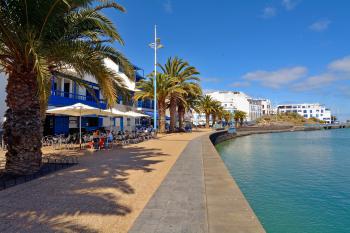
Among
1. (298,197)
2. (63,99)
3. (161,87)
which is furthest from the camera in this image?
(161,87)

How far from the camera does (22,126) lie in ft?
26.7

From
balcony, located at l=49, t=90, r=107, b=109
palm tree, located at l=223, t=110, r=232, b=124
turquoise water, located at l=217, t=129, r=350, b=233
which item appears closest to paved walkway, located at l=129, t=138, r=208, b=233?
turquoise water, located at l=217, t=129, r=350, b=233

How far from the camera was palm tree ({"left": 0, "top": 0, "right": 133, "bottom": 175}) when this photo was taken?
303 inches

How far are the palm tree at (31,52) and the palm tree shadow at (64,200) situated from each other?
1342 millimetres

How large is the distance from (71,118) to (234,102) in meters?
103

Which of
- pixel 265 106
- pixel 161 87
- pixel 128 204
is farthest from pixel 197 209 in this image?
pixel 265 106

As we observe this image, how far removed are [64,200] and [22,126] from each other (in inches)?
136

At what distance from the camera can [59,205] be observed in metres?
5.54

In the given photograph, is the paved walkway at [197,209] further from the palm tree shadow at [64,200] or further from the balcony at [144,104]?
the balcony at [144,104]

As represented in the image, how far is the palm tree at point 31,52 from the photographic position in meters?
7.69

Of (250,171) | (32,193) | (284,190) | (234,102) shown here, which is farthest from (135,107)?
(234,102)

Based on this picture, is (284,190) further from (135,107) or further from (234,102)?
(234,102)

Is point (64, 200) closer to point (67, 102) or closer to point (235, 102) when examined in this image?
point (67, 102)

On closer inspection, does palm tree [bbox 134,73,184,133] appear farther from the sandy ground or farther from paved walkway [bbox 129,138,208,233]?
paved walkway [bbox 129,138,208,233]
